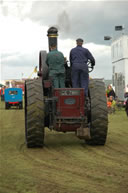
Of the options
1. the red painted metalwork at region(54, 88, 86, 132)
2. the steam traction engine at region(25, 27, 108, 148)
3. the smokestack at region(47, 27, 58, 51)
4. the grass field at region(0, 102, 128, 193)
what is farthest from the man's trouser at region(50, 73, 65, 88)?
the grass field at region(0, 102, 128, 193)

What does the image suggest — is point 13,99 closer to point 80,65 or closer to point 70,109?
point 80,65

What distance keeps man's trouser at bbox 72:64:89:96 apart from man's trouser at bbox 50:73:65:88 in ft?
0.88

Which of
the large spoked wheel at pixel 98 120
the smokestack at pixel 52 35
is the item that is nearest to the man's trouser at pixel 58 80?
the large spoked wheel at pixel 98 120

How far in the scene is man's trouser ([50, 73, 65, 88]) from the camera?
9.57 meters

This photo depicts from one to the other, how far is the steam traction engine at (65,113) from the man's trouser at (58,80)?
14 centimetres

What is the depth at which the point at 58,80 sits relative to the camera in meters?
9.68

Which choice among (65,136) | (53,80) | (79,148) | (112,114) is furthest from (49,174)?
(112,114)

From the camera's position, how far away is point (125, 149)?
8930 mm

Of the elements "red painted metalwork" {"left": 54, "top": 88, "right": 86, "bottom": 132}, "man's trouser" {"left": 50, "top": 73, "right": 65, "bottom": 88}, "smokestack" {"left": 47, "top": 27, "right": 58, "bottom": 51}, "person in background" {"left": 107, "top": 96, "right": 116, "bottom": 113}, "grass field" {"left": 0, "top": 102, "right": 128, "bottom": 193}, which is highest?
"smokestack" {"left": 47, "top": 27, "right": 58, "bottom": 51}

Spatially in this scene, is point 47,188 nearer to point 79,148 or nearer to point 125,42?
point 79,148

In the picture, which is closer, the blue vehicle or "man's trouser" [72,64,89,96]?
"man's trouser" [72,64,89,96]

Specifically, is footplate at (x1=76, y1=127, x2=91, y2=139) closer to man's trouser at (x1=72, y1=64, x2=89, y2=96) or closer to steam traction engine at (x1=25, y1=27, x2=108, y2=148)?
steam traction engine at (x1=25, y1=27, x2=108, y2=148)

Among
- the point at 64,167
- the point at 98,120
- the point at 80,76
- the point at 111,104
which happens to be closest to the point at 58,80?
the point at 80,76

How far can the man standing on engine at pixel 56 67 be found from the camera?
31.7 ft
